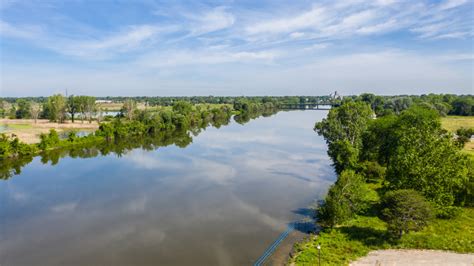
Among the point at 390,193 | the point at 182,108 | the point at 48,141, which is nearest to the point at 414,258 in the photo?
the point at 390,193

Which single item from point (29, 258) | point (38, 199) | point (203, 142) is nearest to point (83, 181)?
point (38, 199)

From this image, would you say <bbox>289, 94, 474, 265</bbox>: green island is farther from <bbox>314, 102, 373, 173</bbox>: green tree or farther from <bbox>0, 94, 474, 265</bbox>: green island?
<bbox>314, 102, 373, 173</bbox>: green tree

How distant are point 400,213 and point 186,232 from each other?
44.1ft

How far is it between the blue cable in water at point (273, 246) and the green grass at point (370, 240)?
4.49 feet

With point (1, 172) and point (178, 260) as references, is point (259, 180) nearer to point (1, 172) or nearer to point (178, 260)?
point (178, 260)

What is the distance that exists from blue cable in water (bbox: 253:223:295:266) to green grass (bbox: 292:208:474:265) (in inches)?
53.8

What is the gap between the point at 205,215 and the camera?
79.8 ft

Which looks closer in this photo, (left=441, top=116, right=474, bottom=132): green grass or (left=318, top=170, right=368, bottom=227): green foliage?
(left=318, top=170, right=368, bottom=227): green foliage

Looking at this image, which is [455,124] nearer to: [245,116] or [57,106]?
[245,116]

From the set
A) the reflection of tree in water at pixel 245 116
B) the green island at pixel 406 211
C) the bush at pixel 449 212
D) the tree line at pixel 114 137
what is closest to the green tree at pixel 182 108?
the tree line at pixel 114 137

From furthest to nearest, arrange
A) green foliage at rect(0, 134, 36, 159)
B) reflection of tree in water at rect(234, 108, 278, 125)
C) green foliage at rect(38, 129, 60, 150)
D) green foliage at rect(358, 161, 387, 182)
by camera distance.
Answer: reflection of tree in water at rect(234, 108, 278, 125)
green foliage at rect(38, 129, 60, 150)
green foliage at rect(0, 134, 36, 159)
green foliage at rect(358, 161, 387, 182)

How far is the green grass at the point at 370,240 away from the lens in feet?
55.5

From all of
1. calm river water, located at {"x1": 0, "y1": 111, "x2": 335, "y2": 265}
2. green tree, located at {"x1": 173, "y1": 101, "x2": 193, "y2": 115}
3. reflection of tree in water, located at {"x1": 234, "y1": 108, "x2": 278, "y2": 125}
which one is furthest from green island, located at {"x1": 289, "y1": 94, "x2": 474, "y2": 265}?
reflection of tree in water, located at {"x1": 234, "y1": 108, "x2": 278, "y2": 125}

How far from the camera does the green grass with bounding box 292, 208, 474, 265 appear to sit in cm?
1691
